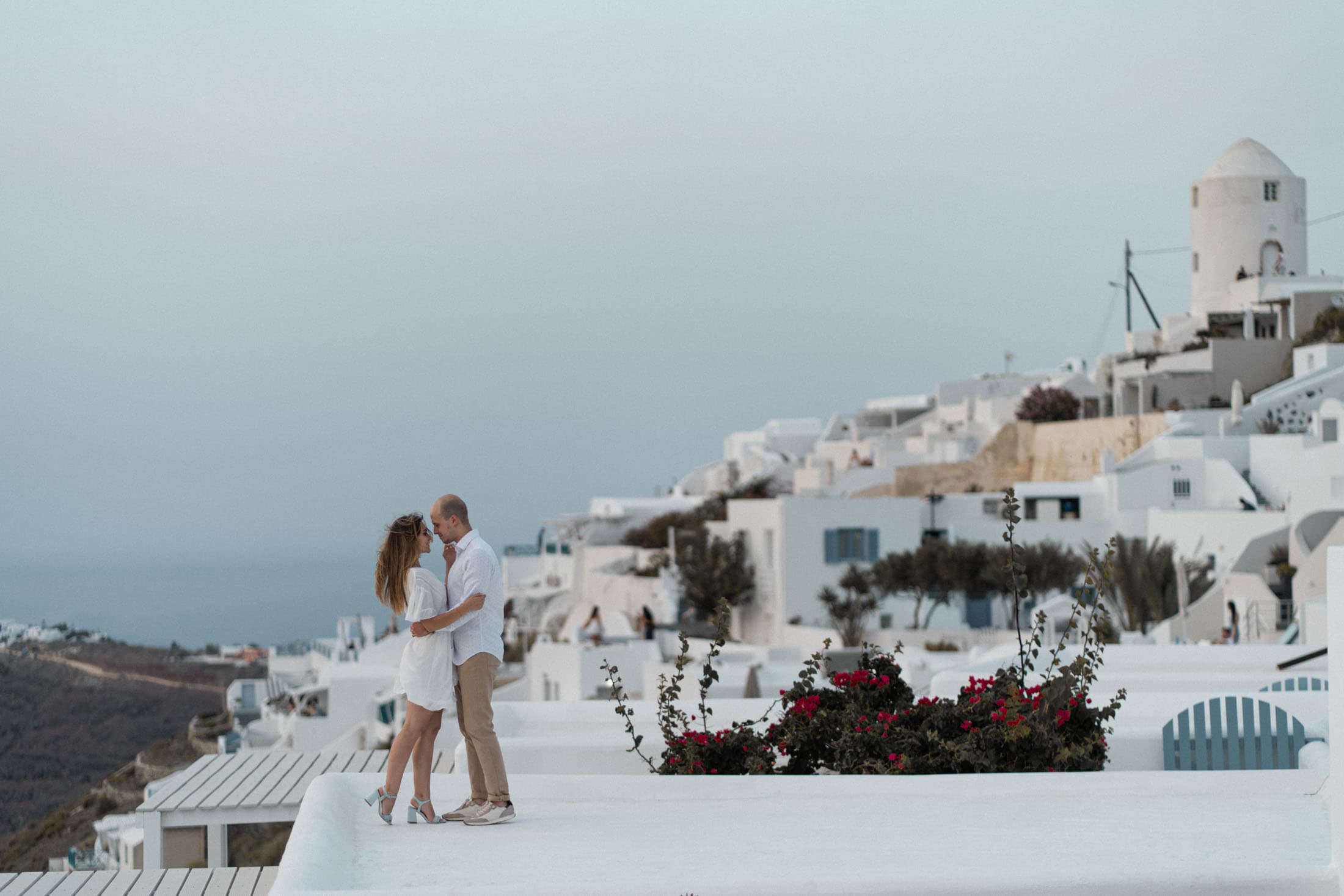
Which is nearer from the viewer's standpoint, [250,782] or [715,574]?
[250,782]

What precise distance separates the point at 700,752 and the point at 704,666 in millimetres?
452

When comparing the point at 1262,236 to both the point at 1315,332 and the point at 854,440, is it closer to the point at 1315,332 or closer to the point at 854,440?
the point at 1315,332

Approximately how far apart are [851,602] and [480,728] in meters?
29.5

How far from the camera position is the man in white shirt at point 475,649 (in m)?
5.41

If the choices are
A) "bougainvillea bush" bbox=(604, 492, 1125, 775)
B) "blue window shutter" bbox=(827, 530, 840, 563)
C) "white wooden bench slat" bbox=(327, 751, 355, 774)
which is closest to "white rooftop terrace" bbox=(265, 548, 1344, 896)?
"bougainvillea bush" bbox=(604, 492, 1125, 775)

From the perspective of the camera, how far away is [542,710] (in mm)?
8727

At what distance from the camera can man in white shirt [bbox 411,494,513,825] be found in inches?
213

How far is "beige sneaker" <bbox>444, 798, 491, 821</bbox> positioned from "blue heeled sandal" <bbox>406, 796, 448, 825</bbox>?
25mm

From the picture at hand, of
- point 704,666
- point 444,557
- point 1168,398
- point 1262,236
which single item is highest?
point 1262,236

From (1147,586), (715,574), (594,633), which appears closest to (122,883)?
(594,633)

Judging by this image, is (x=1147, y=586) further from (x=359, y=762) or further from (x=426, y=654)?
(x=426, y=654)

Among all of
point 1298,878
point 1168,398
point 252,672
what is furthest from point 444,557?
point 252,672

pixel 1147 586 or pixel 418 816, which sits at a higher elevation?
pixel 1147 586

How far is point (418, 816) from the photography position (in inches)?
215
